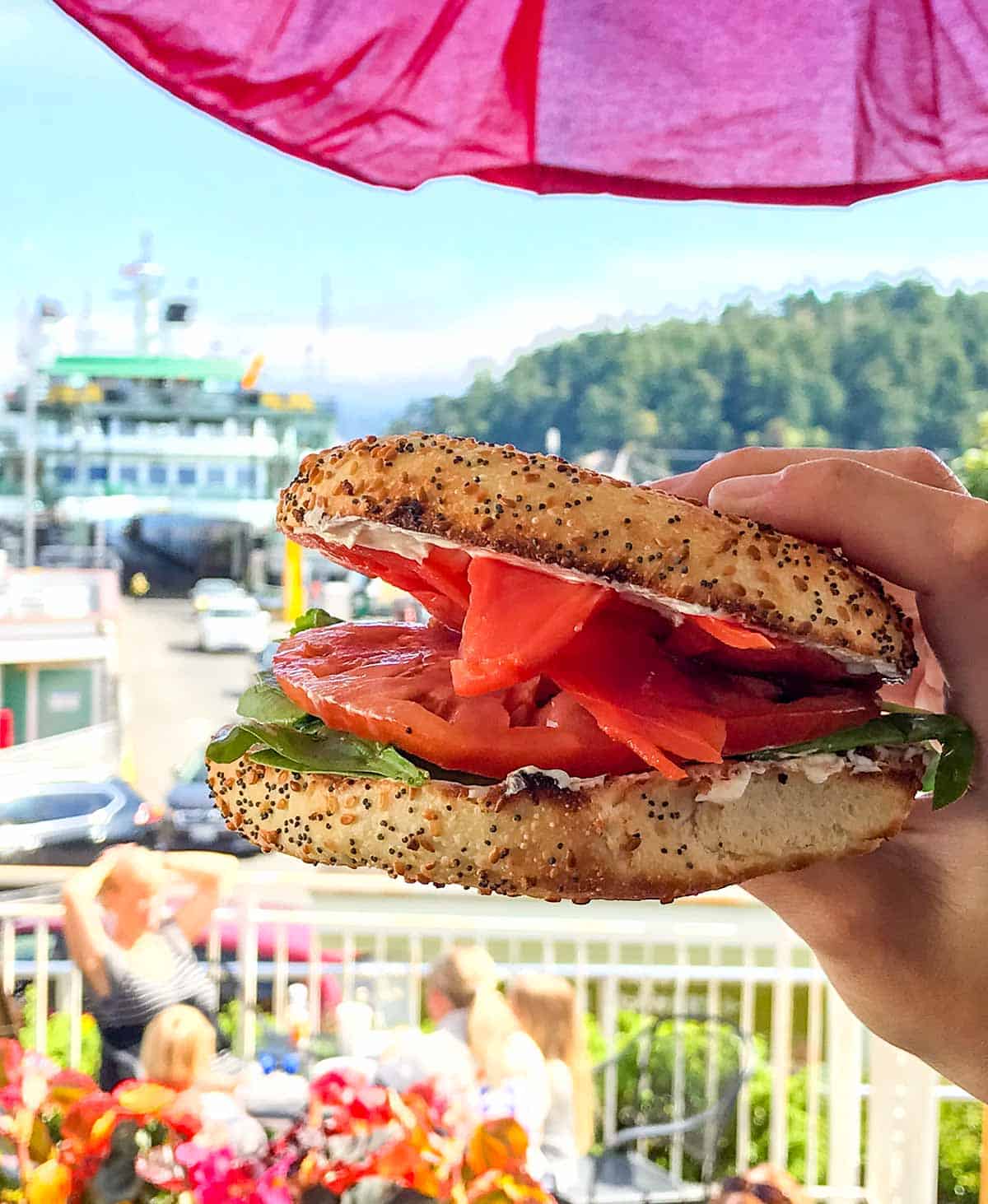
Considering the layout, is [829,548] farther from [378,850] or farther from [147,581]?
[147,581]

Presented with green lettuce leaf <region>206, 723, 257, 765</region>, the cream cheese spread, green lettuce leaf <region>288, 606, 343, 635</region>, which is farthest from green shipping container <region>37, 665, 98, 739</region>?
the cream cheese spread

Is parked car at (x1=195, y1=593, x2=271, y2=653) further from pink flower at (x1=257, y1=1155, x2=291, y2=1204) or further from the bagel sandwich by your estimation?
the bagel sandwich

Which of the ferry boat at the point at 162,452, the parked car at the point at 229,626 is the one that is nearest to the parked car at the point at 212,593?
the parked car at the point at 229,626

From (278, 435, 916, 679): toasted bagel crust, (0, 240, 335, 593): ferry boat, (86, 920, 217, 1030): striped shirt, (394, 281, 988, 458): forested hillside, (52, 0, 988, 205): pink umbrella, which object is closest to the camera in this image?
(278, 435, 916, 679): toasted bagel crust

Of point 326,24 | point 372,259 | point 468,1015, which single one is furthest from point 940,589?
point 372,259

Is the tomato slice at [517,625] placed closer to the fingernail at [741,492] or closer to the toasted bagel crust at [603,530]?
the toasted bagel crust at [603,530]

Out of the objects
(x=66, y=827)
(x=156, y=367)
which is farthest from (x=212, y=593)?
(x=66, y=827)
